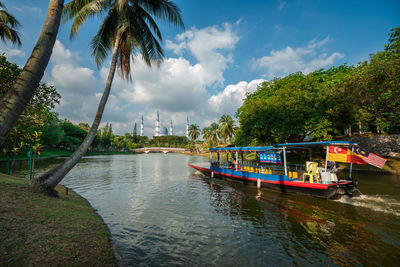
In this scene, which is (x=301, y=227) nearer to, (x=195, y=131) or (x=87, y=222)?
(x=87, y=222)

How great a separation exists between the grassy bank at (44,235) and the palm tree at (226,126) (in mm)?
59187

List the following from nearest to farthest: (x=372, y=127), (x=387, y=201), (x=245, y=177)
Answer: (x=387, y=201) → (x=245, y=177) → (x=372, y=127)

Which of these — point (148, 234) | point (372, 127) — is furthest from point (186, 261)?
point (372, 127)

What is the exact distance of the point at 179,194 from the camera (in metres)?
13.8

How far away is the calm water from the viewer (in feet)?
18.5

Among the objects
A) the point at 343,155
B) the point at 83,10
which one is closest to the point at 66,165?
the point at 83,10

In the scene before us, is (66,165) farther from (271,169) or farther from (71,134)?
(71,134)

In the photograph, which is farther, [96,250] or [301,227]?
[301,227]

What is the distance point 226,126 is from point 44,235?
2398 inches

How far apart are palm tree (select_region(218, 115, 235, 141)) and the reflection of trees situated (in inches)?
2035

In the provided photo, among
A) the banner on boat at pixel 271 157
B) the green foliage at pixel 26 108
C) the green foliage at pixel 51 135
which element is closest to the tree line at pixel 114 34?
the green foliage at pixel 26 108

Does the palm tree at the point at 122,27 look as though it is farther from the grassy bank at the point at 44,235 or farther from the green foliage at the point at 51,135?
the green foliage at the point at 51,135

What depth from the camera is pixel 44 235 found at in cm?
429

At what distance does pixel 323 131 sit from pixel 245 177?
13.5 meters
